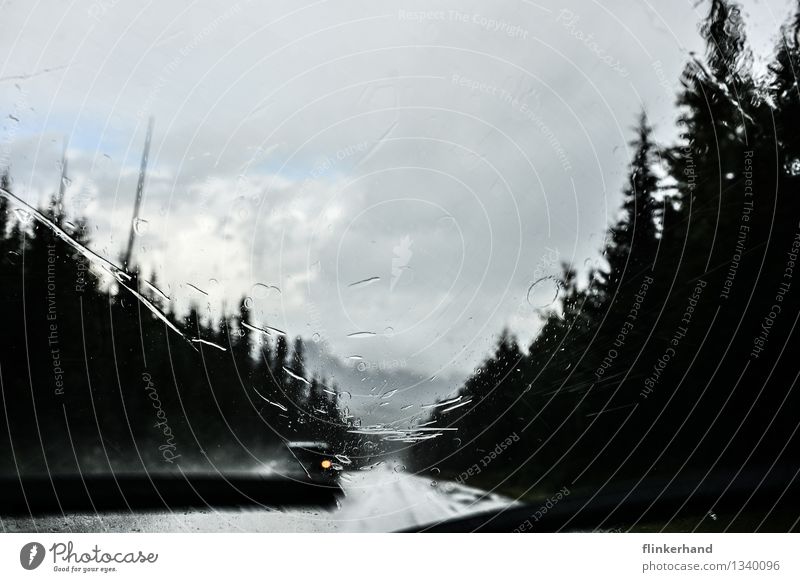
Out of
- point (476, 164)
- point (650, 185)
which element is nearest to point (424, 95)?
point (476, 164)

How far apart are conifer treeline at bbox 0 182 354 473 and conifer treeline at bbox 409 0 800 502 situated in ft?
2.37

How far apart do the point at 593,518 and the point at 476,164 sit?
50.1 inches

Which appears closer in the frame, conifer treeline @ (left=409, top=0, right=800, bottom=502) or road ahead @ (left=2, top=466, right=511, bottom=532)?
road ahead @ (left=2, top=466, right=511, bottom=532)

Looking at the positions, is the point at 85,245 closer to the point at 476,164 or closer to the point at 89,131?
the point at 89,131

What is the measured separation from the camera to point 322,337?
1735mm

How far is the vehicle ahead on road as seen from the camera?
1.76 metres

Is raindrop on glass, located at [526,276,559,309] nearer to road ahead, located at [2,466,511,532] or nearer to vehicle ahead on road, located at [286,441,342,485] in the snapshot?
road ahead, located at [2,466,511,532]

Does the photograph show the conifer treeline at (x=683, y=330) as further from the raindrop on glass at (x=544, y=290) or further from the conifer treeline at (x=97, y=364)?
the conifer treeline at (x=97, y=364)

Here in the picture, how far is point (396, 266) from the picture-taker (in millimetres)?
1769
